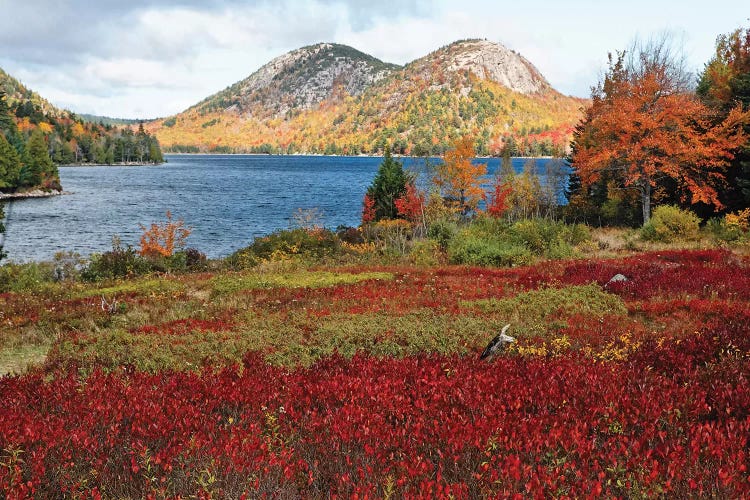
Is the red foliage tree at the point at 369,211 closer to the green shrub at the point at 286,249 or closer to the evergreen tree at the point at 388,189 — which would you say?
the evergreen tree at the point at 388,189

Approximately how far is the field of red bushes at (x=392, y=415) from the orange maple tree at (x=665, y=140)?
75.3 ft

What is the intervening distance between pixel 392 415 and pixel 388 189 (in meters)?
46.3

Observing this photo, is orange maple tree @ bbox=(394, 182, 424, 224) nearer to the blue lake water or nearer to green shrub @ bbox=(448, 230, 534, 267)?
the blue lake water

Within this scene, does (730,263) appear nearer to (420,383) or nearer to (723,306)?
(723,306)

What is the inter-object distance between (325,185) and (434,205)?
8017 centimetres

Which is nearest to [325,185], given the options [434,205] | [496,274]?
[434,205]

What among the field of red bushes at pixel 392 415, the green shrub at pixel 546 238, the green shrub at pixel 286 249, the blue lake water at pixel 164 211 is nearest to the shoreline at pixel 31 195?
the blue lake water at pixel 164 211

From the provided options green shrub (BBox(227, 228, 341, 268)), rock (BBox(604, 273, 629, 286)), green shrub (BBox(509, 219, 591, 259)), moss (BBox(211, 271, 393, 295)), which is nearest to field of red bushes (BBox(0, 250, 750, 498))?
rock (BBox(604, 273, 629, 286))

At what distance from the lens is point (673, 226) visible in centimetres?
2798

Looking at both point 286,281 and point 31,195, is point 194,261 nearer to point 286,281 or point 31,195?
point 286,281

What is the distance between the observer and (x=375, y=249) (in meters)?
30.0

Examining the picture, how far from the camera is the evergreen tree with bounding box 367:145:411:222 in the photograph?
50.0 metres

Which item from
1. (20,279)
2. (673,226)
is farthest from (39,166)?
(673,226)

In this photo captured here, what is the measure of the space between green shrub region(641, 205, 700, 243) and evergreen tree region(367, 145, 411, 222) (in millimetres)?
25220
